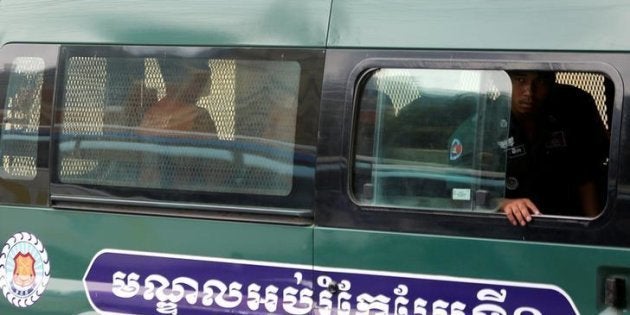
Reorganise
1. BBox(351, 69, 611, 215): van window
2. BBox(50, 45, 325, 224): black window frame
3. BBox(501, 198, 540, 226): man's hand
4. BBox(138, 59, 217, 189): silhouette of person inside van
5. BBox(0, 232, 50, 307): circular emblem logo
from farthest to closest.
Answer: BBox(0, 232, 50, 307): circular emblem logo < BBox(138, 59, 217, 189): silhouette of person inside van < BBox(50, 45, 325, 224): black window frame < BBox(351, 69, 611, 215): van window < BBox(501, 198, 540, 226): man's hand

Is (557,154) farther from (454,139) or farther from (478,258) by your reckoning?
(478,258)

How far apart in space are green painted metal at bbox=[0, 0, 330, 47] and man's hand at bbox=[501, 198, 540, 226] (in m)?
1.00

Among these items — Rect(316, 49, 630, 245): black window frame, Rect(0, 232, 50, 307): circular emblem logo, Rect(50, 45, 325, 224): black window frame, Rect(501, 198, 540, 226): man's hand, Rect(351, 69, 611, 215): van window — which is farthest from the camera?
Rect(0, 232, 50, 307): circular emblem logo

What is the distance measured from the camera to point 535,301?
297cm

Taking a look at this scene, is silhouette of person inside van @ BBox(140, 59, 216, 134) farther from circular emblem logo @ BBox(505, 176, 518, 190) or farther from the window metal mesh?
the window metal mesh

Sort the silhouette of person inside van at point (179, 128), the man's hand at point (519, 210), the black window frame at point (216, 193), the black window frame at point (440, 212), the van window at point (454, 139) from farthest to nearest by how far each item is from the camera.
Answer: the silhouette of person inside van at point (179, 128), the black window frame at point (216, 193), the van window at point (454, 139), the man's hand at point (519, 210), the black window frame at point (440, 212)

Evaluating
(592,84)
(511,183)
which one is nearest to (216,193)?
(511,183)

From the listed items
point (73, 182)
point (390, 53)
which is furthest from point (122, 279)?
point (390, 53)

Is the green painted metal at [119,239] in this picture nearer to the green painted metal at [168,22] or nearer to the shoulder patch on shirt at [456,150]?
the shoulder patch on shirt at [456,150]

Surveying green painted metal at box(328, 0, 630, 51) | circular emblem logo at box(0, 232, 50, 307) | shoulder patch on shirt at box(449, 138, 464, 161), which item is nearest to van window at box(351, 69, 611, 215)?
shoulder patch on shirt at box(449, 138, 464, 161)

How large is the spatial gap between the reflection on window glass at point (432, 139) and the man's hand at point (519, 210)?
5 centimetres

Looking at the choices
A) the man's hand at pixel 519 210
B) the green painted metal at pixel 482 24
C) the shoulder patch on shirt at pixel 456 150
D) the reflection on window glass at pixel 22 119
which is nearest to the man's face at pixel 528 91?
the green painted metal at pixel 482 24

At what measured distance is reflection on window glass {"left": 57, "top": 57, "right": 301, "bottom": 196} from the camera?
3.41 meters

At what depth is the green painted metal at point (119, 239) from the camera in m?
3.33
